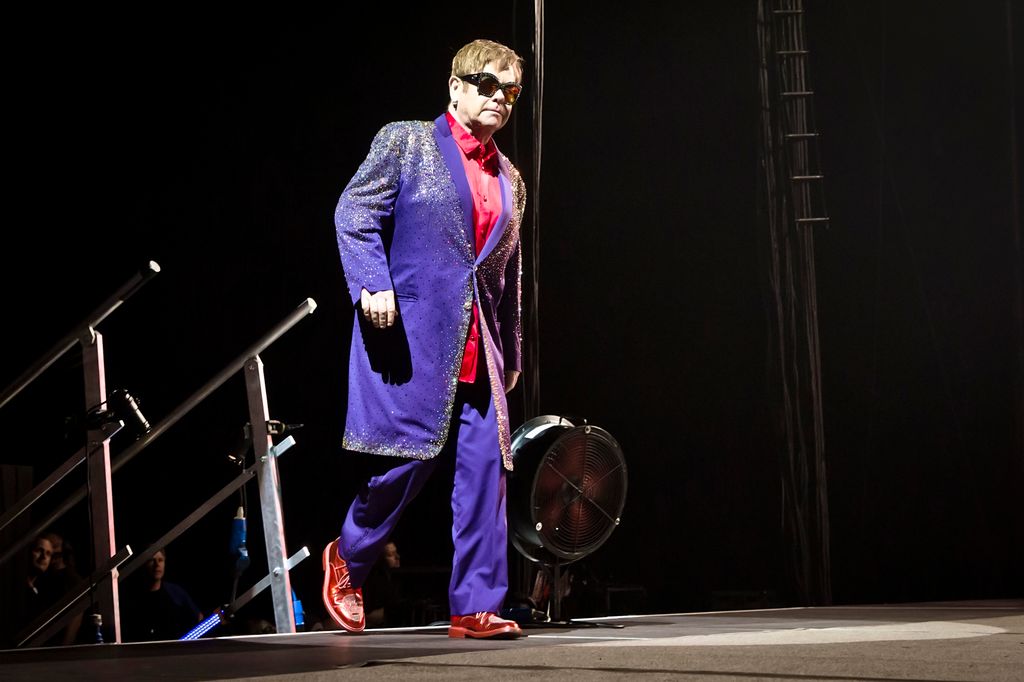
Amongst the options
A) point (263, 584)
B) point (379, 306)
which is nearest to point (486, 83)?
point (379, 306)

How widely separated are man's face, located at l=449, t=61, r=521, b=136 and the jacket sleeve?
0.51ft

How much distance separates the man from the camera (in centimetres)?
273

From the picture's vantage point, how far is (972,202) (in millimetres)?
6402

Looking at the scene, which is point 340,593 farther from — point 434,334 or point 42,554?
point 42,554

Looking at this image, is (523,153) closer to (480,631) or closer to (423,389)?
(423,389)

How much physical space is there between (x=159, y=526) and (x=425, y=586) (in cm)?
118

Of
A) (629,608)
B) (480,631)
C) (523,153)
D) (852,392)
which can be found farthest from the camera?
(852,392)

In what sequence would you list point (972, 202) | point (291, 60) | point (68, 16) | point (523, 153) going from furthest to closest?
point (972, 202), point (523, 153), point (291, 60), point (68, 16)

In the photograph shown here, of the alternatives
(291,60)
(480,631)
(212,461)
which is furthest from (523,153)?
(480,631)

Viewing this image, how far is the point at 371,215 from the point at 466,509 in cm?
65

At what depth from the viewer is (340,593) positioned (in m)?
2.83

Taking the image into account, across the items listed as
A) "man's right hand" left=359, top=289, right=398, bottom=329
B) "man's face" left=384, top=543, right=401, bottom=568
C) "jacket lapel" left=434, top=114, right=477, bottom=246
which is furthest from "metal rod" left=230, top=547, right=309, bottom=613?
"man's face" left=384, top=543, right=401, bottom=568

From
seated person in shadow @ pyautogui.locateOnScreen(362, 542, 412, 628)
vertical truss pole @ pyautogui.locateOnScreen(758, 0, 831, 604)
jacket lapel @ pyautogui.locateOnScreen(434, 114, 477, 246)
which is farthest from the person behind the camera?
vertical truss pole @ pyautogui.locateOnScreen(758, 0, 831, 604)

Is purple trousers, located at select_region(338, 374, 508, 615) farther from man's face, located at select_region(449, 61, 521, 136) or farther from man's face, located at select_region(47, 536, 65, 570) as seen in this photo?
man's face, located at select_region(47, 536, 65, 570)
